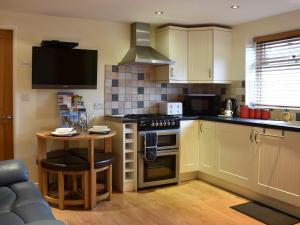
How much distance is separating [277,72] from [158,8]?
1.64m

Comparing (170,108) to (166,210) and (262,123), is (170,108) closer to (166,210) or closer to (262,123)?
(262,123)

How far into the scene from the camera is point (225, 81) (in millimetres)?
4434

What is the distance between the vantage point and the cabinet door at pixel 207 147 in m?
4.04

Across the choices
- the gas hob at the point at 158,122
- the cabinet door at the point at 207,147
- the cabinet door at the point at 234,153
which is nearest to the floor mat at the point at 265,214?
the cabinet door at the point at 234,153

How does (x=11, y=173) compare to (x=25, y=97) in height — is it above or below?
below

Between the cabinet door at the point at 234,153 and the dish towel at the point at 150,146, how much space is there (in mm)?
779

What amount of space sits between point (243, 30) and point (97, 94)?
2087 millimetres

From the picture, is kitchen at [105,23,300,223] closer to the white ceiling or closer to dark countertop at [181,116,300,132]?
dark countertop at [181,116,300,132]

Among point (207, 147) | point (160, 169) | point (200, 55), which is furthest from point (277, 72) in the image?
point (160, 169)

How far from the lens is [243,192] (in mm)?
3719

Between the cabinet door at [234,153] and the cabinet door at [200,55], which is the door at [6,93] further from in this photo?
the cabinet door at [234,153]

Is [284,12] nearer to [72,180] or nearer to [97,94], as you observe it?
[97,94]

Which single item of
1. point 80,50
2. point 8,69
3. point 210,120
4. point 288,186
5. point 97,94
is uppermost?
point 80,50

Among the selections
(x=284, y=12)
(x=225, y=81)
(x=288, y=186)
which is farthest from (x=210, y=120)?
(x=284, y=12)
